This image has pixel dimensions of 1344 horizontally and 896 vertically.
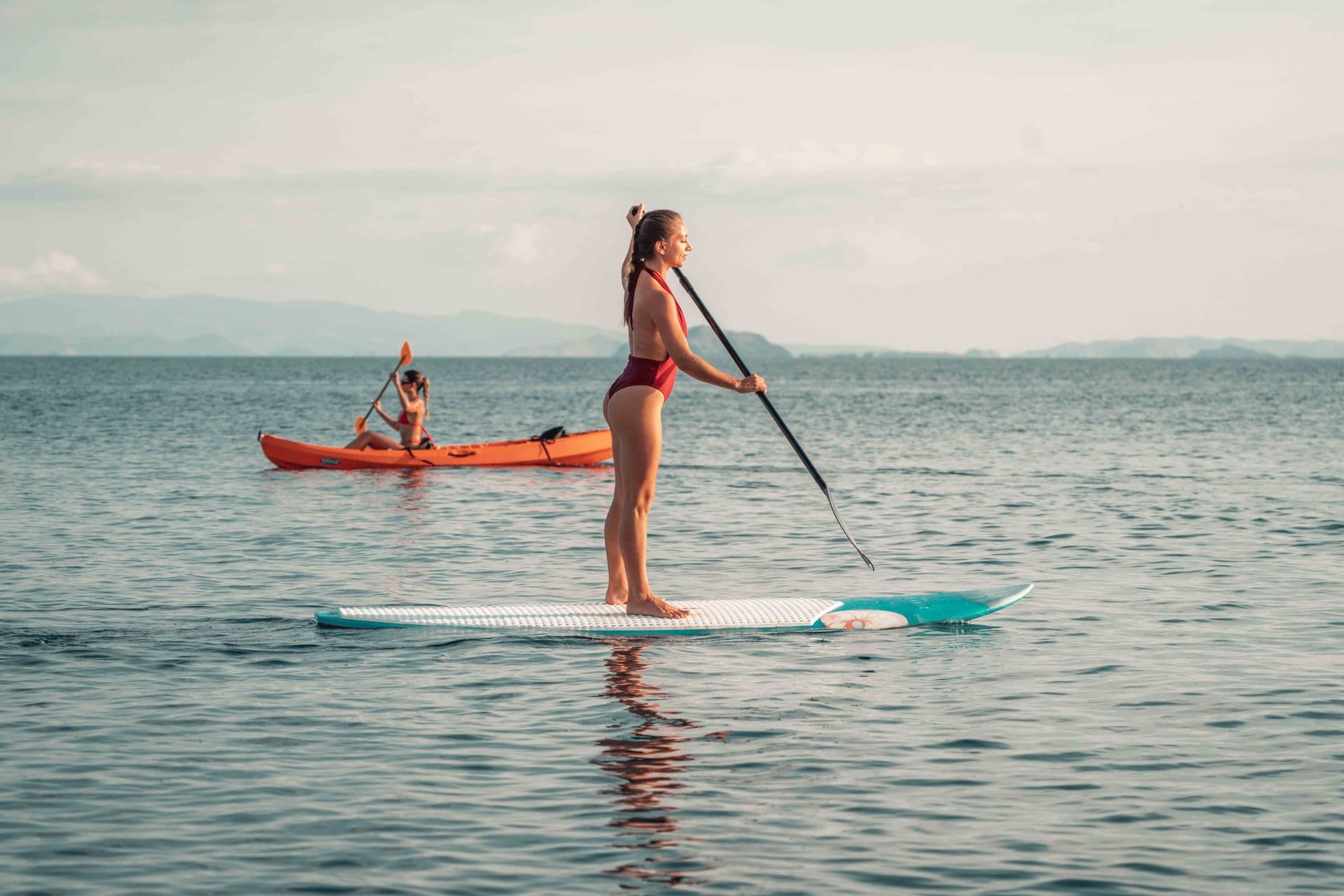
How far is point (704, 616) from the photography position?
8984 mm

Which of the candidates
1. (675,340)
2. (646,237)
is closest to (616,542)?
(675,340)

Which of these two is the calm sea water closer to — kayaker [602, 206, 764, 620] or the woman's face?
kayaker [602, 206, 764, 620]

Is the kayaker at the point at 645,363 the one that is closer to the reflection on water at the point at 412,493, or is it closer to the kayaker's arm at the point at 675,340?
the kayaker's arm at the point at 675,340

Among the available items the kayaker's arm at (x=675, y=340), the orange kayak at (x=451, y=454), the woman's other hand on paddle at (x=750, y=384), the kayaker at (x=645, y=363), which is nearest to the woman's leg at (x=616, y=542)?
the kayaker at (x=645, y=363)

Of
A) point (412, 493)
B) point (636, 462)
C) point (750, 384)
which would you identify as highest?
point (750, 384)

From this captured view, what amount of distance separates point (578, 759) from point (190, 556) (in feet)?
26.4

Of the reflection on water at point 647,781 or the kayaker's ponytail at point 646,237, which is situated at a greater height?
the kayaker's ponytail at point 646,237

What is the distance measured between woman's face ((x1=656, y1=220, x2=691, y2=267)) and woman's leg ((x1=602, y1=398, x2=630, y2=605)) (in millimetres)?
902

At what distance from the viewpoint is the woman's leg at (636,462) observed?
830 centimetres

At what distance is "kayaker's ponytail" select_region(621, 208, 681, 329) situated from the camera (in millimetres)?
8266

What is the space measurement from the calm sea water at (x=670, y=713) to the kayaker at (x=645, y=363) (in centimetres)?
98

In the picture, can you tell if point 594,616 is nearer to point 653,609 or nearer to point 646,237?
point 653,609

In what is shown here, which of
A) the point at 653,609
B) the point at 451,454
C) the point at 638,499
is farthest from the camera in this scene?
the point at 451,454

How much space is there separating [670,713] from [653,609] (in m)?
1.94
